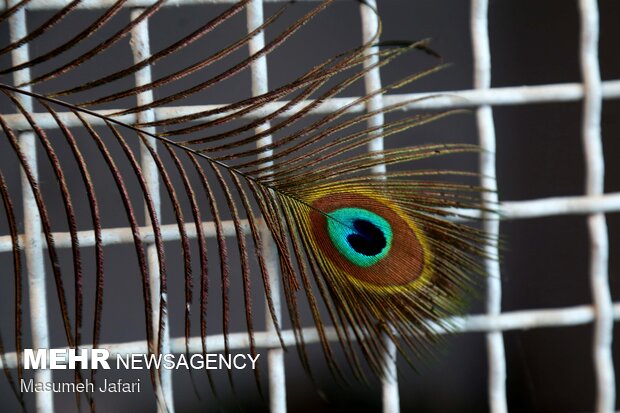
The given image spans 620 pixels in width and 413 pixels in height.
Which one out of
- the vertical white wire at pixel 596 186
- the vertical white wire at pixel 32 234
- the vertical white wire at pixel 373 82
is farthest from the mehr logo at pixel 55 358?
the vertical white wire at pixel 596 186

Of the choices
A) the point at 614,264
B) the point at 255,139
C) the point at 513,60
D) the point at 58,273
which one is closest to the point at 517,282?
the point at 614,264

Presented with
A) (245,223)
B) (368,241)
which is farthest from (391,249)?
(245,223)

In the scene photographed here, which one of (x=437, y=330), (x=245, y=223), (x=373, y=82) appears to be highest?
(x=373, y=82)

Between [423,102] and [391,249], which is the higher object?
[423,102]

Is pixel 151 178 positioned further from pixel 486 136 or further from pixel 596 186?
pixel 596 186

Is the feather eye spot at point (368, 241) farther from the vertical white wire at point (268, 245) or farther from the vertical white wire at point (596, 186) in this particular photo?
the vertical white wire at point (596, 186)

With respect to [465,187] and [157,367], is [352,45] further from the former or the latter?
[157,367]
